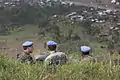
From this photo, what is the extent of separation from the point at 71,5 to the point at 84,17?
10.7 m

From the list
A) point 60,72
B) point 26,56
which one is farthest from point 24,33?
point 60,72

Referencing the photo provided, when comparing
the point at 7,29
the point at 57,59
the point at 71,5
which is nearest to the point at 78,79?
the point at 57,59

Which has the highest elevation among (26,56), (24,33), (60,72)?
A: (60,72)

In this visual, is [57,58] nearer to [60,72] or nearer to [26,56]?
[26,56]

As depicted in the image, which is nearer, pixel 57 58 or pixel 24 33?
pixel 57 58

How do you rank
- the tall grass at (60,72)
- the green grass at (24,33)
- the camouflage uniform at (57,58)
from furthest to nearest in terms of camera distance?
the green grass at (24,33) < the camouflage uniform at (57,58) < the tall grass at (60,72)

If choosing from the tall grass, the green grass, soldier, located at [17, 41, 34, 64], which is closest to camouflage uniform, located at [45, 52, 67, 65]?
soldier, located at [17, 41, 34, 64]

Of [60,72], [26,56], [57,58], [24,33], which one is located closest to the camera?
[60,72]

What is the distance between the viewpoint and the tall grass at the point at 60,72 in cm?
349

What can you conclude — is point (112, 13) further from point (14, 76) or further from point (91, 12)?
point (14, 76)

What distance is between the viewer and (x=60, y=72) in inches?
143

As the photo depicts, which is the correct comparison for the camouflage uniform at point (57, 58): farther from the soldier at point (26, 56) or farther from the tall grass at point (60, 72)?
the tall grass at point (60, 72)

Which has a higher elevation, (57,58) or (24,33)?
(57,58)

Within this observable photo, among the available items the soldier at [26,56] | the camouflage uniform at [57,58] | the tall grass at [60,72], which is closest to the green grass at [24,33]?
the soldier at [26,56]
